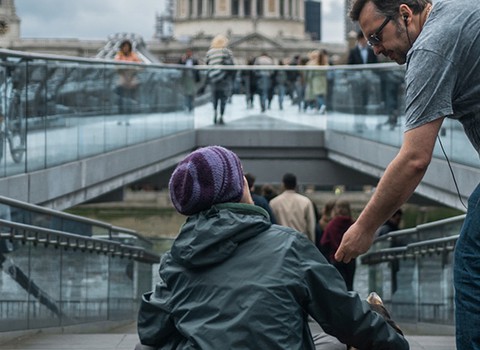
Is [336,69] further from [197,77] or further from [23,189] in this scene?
[23,189]

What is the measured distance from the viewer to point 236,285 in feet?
13.3

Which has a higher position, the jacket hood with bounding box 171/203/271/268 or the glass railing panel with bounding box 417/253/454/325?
the jacket hood with bounding box 171/203/271/268

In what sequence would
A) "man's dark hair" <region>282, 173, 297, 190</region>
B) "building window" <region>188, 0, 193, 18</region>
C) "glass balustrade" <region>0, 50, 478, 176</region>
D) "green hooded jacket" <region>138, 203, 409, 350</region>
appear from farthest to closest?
"building window" <region>188, 0, 193, 18</region>, "man's dark hair" <region>282, 173, 297, 190</region>, "glass balustrade" <region>0, 50, 478, 176</region>, "green hooded jacket" <region>138, 203, 409, 350</region>

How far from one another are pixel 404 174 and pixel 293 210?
31.9ft

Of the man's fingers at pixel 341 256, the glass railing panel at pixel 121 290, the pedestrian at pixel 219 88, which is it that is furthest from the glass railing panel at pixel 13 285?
the pedestrian at pixel 219 88

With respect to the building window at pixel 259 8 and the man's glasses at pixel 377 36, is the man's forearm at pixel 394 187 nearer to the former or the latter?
the man's glasses at pixel 377 36

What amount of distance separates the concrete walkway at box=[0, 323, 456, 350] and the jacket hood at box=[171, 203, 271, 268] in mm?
4562

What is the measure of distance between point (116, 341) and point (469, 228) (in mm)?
5115

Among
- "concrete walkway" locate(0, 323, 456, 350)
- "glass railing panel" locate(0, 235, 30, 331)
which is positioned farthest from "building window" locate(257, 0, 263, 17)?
"concrete walkway" locate(0, 323, 456, 350)

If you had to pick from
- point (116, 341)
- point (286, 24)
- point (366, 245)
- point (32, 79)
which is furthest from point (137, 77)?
point (286, 24)

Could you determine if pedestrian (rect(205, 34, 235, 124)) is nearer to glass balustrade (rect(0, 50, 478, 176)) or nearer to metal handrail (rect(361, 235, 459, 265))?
glass balustrade (rect(0, 50, 478, 176))

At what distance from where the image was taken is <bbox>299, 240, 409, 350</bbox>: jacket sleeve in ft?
13.3

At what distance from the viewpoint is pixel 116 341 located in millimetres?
9242

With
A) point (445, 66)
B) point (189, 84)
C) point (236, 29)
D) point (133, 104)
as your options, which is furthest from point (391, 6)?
point (236, 29)
